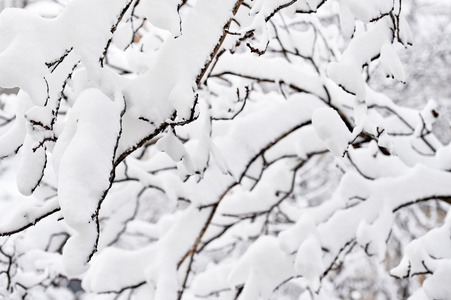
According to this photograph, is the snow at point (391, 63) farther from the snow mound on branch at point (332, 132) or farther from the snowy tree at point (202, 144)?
the snow mound on branch at point (332, 132)

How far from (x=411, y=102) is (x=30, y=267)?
502 centimetres

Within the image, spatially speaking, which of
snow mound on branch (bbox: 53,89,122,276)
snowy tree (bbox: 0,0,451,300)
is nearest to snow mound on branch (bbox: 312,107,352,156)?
snowy tree (bbox: 0,0,451,300)

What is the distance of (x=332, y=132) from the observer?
121 cm

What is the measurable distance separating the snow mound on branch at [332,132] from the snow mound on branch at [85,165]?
0.59 m

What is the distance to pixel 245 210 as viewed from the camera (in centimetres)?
234

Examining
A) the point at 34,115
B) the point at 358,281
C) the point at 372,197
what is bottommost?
the point at 358,281

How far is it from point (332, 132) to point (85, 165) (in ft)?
2.32

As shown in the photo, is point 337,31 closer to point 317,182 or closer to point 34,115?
point 317,182

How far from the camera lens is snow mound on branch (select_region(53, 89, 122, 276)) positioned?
2.34 feet

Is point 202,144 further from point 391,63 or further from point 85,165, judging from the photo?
point 85,165

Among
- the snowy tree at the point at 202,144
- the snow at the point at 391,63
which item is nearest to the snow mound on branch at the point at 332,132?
the snowy tree at the point at 202,144

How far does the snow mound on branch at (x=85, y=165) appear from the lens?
2.34ft

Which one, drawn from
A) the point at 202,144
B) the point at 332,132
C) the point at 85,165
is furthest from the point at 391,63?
the point at 85,165

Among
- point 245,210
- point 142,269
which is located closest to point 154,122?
point 142,269
